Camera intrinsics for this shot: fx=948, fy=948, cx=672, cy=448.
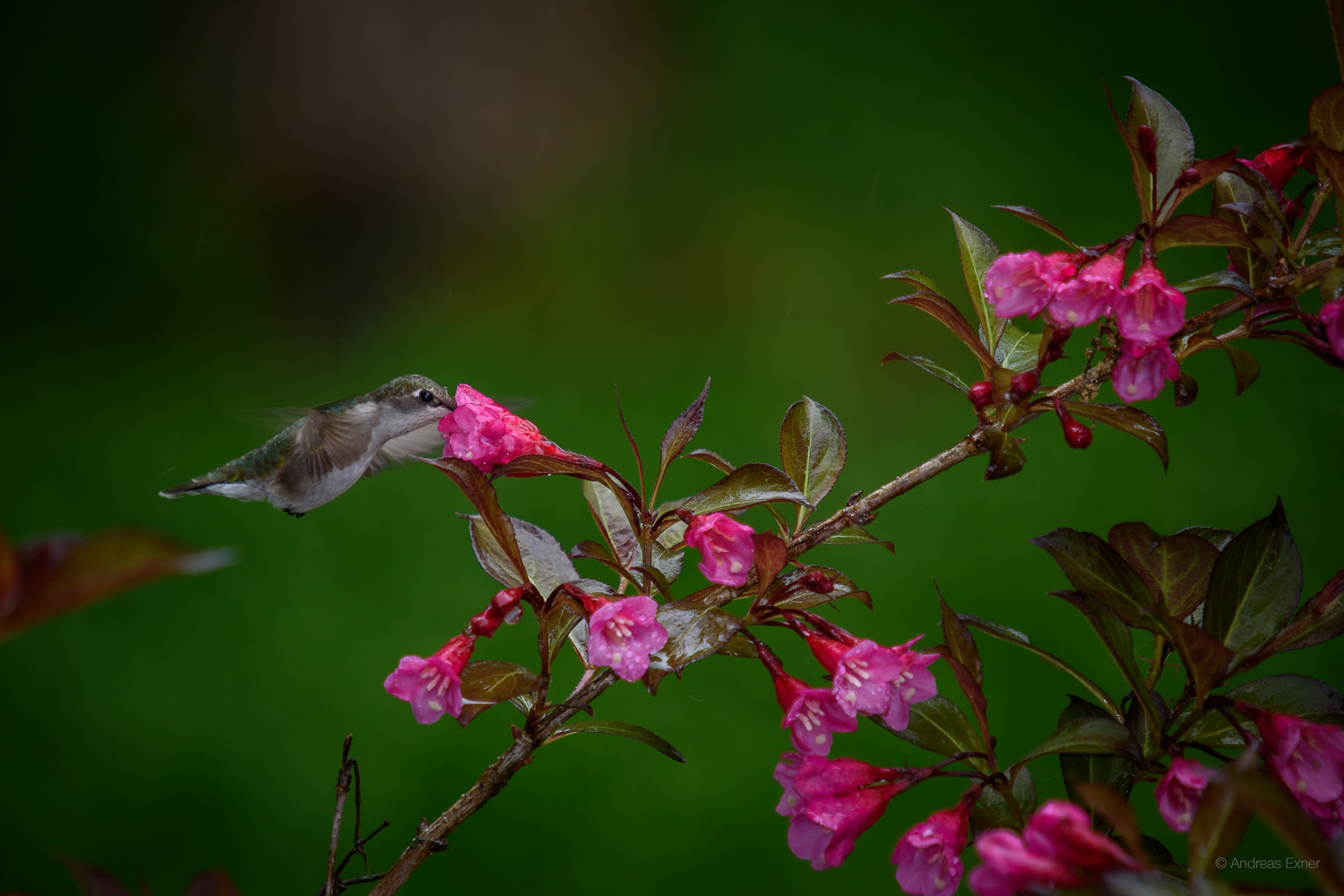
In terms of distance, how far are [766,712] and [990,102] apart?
155cm

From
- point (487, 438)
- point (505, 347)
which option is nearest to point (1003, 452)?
point (487, 438)

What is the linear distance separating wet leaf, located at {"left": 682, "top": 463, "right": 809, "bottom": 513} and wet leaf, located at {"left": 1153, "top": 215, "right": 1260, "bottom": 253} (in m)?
0.28

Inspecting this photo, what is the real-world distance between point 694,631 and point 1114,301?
34cm

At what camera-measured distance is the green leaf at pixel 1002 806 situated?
0.60 metres

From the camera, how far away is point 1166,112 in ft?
2.11

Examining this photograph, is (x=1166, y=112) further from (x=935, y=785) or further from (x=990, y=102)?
(x=990, y=102)

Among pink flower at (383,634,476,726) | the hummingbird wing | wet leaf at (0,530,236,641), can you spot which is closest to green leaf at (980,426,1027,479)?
pink flower at (383,634,476,726)

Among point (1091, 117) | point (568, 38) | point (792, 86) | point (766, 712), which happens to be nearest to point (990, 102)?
point (1091, 117)

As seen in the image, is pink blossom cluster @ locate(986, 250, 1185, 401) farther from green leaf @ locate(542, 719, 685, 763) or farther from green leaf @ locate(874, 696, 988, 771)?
green leaf @ locate(542, 719, 685, 763)

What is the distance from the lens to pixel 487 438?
717 millimetres

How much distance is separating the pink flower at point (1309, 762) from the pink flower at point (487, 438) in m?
0.48

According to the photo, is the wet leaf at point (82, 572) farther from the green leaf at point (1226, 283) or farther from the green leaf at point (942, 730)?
the green leaf at point (1226, 283)

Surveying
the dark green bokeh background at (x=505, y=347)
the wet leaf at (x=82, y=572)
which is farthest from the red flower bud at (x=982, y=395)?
A: the dark green bokeh background at (x=505, y=347)

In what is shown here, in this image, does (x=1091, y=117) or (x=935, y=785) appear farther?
(x=1091, y=117)
